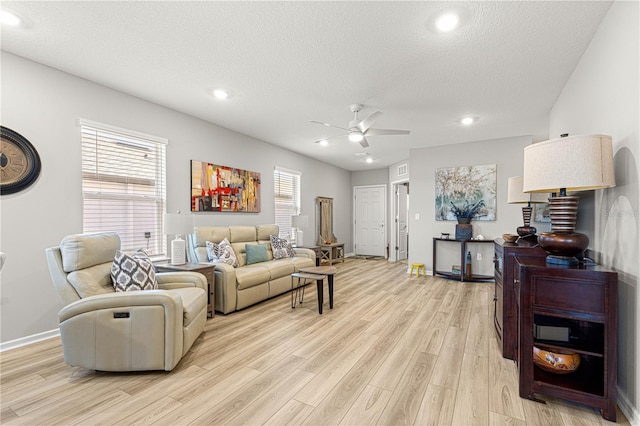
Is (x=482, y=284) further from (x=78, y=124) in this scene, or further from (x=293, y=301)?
(x=78, y=124)

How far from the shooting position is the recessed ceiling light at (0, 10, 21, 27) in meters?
2.06

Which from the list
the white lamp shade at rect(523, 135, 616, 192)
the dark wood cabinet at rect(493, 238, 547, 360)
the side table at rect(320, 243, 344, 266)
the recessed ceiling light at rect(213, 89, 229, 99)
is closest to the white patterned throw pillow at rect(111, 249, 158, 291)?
the recessed ceiling light at rect(213, 89, 229, 99)

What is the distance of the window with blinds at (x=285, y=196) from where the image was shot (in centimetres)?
595

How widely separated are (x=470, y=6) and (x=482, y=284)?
4528mm

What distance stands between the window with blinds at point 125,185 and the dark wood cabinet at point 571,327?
395 centimetres

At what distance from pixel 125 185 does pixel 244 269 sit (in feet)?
5.80

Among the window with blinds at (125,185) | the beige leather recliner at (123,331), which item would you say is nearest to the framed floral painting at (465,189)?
the window with blinds at (125,185)

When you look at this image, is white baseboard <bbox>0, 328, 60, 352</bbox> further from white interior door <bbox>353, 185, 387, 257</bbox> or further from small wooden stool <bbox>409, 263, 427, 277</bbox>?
white interior door <bbox>353, 185, 387, 257</bbox>

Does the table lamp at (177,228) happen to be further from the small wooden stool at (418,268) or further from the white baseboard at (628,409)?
the small wooden stool at (418,268)

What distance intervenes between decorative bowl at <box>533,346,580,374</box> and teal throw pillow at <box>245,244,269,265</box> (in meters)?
3.55

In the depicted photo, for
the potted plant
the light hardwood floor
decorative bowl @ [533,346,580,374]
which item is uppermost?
the potted plant

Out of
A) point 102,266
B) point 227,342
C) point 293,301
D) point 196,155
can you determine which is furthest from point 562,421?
point 196,155

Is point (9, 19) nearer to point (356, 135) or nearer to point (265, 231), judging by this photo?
point (356, 135)

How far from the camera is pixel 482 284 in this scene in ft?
16.7
